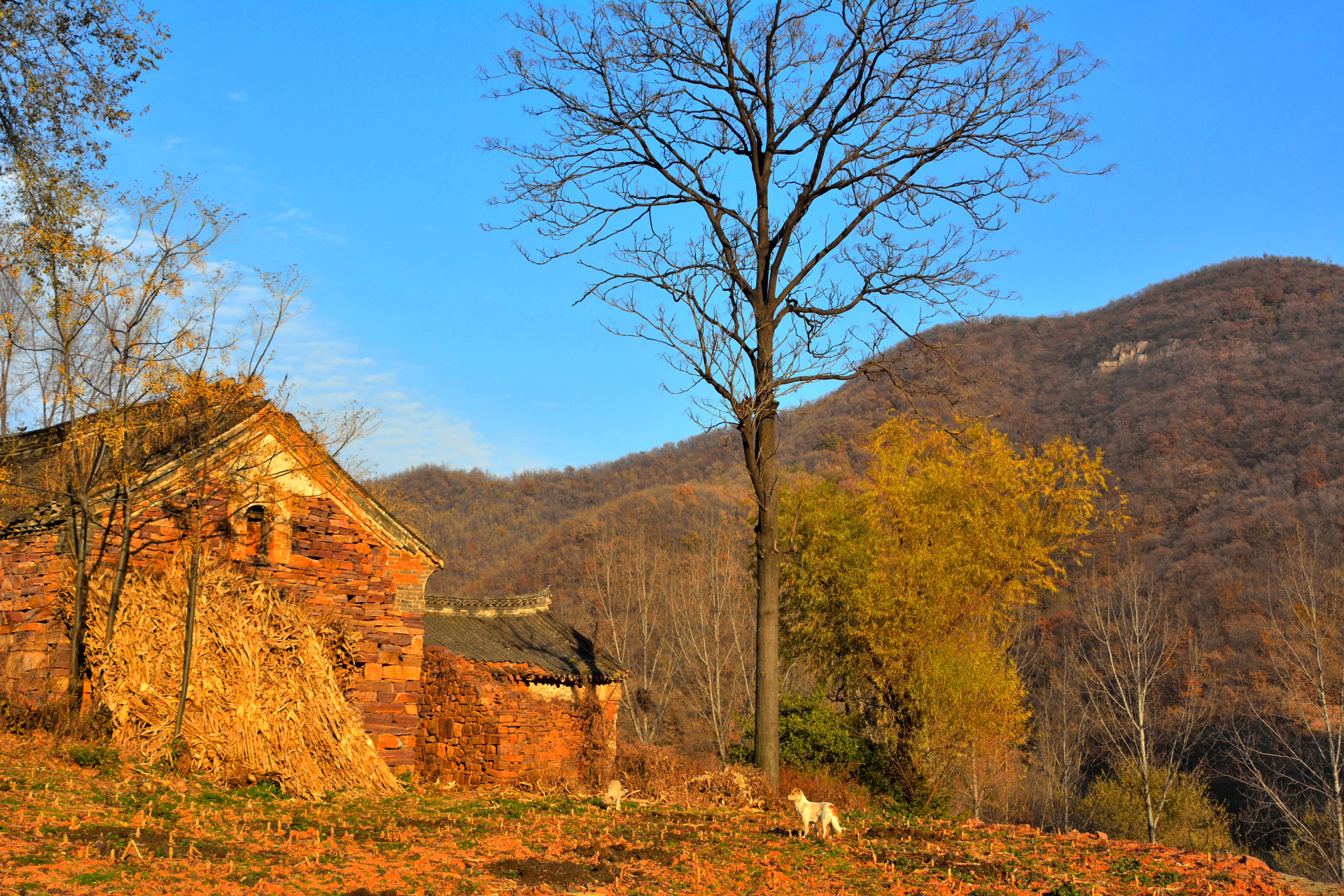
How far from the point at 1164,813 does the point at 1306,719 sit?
5881 mm

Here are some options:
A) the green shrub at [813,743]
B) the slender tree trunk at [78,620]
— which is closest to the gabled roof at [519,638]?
the green shrub at [813,743]

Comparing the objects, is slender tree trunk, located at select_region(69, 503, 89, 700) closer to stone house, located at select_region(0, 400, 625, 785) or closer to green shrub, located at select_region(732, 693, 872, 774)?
stone house, located at select_region(0, 400, 625, 785)

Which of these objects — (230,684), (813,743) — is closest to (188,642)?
(230,684)

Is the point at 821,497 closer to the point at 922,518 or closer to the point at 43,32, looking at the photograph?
the point at 922,518

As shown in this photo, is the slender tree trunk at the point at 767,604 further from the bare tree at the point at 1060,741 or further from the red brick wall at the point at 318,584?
the bare tree at the point at 1060,741

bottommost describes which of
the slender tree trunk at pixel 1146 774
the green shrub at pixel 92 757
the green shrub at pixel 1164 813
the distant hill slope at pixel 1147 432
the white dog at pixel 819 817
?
the green shrub at pixel 1164 813

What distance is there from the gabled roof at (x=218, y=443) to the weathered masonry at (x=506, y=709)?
18.8 ft

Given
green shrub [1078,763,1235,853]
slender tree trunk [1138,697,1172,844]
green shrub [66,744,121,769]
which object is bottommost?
green shrub [1078,763,1235,853]

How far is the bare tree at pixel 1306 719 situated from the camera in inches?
762

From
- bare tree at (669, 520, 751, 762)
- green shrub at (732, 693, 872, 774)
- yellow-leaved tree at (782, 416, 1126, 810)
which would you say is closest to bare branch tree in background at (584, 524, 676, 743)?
bare tree at (669, 520, 751, 762)

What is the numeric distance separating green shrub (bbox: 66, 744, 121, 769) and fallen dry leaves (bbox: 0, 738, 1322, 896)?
0.33ft

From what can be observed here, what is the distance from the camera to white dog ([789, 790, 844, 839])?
8.87 meters

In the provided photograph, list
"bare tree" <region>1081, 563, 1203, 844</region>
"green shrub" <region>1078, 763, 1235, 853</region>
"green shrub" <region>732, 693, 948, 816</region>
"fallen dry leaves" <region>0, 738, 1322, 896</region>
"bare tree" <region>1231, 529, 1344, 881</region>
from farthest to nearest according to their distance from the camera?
1. "bare tree" <region>1081, 563, 1203, 844</region>
2. "green shrub" <region>1078, 763, 1235, 853</region>
3. "green shrub" <region>732, 693, 948, 816</region>
4. "bare tree" <region>1231, 529, 1344, 881</region>
5. "fallen dry leaves" <region>0, 738, 1322, 896</region>

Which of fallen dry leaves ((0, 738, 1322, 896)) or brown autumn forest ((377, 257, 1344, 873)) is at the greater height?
brown autumn forest ((377, 257, 1344, 873))
